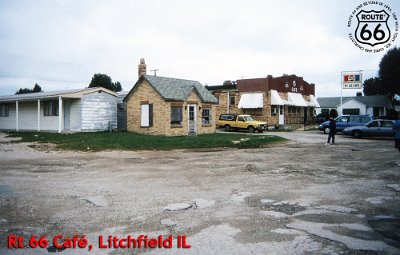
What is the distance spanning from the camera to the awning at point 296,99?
132 feet

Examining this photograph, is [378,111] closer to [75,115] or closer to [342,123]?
[342,123]

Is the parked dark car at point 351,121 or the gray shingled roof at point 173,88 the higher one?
the gray shingled roof at point 173,88

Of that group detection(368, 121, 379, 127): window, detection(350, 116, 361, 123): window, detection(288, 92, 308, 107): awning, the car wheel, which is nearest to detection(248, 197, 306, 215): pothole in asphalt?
the car wheel

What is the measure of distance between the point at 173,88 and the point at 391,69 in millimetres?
32380

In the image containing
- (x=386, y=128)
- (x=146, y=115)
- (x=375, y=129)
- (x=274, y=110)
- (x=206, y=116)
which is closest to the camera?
(x=386, y=128)

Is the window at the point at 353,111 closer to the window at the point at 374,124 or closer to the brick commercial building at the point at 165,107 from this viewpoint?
the window at the point at 374,124

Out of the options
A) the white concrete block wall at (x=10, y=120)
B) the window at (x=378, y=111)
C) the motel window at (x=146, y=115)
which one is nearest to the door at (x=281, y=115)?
the motel window at (x=146, y=115)

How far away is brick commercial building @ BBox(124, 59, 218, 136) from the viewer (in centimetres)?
2478

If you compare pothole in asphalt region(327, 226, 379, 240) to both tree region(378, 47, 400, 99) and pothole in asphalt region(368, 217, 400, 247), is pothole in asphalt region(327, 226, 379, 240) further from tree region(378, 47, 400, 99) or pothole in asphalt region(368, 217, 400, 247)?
tree region(378, 47, 400, 99)

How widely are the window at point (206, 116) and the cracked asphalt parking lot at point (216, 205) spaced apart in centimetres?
1658

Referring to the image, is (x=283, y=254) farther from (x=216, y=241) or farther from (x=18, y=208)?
(x=18, y=208)

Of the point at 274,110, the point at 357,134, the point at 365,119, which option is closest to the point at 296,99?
the point at 274,110

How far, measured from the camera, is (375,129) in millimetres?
24203

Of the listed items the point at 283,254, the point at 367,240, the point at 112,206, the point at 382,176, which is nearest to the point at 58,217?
the point at 112,206
